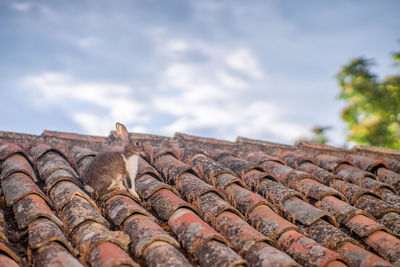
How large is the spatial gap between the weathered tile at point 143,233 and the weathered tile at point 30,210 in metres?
0.58

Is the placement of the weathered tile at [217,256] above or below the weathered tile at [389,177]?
below

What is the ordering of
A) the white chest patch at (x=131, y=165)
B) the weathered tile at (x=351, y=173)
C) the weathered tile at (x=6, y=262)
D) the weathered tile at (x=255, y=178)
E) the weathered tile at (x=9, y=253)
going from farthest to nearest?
the weathered tile at (x=351, y=173)
the weathered tile at (x=255, y=178)
the white chest patch at (x=131, y=165)
the weathered tile at (x=9, y=253)
the weathered tile at (x=6, y=262)

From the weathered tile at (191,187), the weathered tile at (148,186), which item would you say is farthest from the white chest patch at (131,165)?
the weathered tile at (191,187)

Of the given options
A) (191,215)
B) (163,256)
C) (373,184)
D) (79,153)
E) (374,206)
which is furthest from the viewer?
(79,153)

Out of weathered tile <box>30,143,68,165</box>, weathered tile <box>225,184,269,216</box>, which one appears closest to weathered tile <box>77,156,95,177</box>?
weathered tile <box>30,143,68,165</box>

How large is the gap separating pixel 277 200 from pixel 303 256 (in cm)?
118

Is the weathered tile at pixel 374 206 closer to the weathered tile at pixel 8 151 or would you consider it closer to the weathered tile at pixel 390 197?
the weathered tile at pixel 390 197

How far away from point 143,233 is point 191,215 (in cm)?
56

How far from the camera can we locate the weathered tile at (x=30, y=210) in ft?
Answer: 9.84

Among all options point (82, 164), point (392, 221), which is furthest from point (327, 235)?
point (82, 164)

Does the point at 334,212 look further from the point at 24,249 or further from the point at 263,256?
the point at 24,249

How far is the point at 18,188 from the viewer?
356cm

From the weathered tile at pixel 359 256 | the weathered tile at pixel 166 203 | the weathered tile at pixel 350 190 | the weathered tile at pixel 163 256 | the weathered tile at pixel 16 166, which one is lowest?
the weathered tile at pixel 359 256

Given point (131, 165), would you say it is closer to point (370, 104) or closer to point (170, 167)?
point (170, 167)
